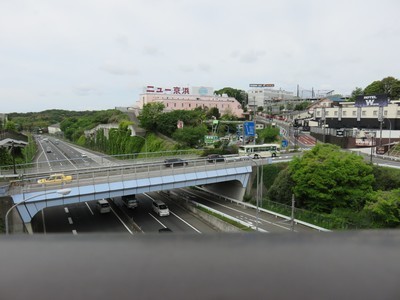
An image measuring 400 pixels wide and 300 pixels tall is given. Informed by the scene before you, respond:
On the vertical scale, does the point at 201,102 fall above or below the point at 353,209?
above

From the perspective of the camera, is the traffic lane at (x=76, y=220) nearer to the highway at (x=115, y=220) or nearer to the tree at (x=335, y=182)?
the highway at (x=115, y=220)

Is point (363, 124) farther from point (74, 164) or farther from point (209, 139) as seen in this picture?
point (74, 164)

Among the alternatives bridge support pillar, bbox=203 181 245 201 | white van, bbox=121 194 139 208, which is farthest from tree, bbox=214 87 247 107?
white van, bbox=121 194 139 208

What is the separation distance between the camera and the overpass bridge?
12.3m

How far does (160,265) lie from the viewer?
4.01 ft

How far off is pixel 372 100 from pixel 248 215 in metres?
21.6

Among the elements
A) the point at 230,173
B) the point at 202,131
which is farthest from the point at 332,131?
the point at 230,173

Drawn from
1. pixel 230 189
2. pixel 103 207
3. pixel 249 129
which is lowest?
Answer: pixel 103 207

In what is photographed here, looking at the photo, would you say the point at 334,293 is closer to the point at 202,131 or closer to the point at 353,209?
the point at 353,209

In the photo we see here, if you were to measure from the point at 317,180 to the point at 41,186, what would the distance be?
39.6 ft

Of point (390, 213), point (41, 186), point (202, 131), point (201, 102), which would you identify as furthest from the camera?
point (201, 102)

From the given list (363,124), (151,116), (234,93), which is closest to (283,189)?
(363,124)

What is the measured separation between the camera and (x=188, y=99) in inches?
1874

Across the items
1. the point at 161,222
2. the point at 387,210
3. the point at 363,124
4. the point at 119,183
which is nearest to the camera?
the point at 387,210
